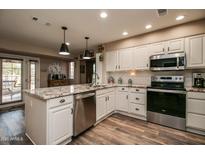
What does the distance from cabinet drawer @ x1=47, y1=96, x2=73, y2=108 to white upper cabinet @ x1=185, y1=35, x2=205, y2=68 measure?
9.08 ft

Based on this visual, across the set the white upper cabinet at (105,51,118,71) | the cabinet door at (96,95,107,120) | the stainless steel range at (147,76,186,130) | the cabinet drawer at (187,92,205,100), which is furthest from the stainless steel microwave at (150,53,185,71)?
the cabinet door at (96,95,107,120)

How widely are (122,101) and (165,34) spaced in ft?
7.31

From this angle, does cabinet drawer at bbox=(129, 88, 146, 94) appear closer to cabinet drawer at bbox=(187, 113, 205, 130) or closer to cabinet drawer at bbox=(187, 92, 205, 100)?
cabinet drawer at bbox=(187, 92, 205, 100)

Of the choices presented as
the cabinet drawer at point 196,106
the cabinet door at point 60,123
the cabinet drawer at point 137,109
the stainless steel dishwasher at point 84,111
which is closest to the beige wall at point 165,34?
the cabinet drawer at point 196,106

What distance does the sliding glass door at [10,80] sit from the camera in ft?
14.4

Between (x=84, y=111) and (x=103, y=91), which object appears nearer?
(x=84, y=111)

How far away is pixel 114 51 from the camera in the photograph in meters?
4.15

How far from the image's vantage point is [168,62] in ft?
9.66

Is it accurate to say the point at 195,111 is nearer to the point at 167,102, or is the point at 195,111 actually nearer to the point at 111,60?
the point at 167,102

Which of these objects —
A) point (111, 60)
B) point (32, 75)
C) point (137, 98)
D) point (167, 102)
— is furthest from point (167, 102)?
point (32, 75)

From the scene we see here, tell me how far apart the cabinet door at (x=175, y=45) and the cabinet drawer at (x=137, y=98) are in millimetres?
1385

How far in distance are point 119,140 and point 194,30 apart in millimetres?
2950

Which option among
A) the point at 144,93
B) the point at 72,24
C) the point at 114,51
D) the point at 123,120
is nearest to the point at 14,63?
the point at 72,24

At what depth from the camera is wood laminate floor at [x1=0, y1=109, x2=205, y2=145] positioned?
2148 mm
